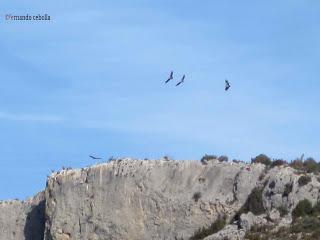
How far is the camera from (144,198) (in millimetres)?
66688

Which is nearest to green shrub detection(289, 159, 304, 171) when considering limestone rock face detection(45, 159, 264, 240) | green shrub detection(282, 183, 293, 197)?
limestone rock face detection(45, 159, 264, 240)

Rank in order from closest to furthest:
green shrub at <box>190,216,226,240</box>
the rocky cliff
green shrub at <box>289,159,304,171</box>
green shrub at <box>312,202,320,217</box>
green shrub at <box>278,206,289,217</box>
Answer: green shrub at <box>312,202,320,217</box>
green shrub at <box>278,206,289,217</box>
the rocky cliff
green shrub at <box>190,216,226,240</box>
green shrub at <box>289,159,304,171</box>

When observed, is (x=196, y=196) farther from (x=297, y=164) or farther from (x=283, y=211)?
(x=283, y=211)

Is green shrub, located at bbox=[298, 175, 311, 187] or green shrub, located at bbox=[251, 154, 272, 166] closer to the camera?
green shrub, located at bbox=[298, 175, 311, 187]

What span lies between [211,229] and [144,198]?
4.72m

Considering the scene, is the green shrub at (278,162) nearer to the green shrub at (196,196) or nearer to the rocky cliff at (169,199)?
the rocky cliff at (169,199)

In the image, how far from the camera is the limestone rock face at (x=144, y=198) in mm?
64938

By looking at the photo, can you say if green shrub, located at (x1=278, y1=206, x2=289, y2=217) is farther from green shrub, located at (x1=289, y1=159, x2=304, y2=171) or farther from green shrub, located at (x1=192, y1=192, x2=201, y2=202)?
green shrub, located at (x1=192, y1=192, x2=201, y2=202)

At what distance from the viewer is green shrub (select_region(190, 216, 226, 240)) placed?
63.6 m

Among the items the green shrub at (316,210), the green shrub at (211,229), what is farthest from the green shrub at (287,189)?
the green shrub at (211,229)

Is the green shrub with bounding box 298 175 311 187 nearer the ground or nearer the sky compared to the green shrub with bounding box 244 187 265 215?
nearer the sky

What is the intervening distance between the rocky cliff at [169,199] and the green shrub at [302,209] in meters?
0.23

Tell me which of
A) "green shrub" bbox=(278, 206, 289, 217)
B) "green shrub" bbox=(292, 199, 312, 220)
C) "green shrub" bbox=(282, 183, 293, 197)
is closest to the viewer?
"green shrub" bbox=(292, 199, 312, 220)

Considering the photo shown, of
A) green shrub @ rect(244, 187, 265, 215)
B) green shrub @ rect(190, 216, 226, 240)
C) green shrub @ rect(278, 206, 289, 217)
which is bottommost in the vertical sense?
green shrub @ rect(190, 216, 226, 240)
